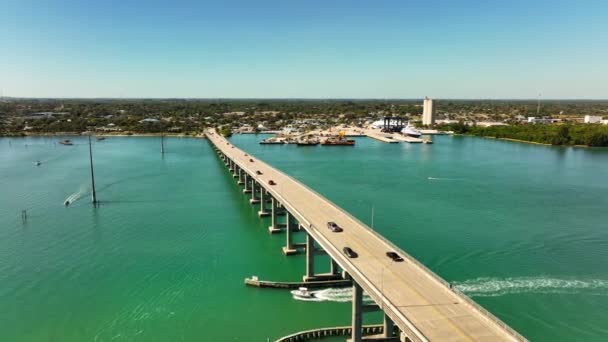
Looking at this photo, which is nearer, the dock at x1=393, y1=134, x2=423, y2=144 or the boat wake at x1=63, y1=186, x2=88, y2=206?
the boat wake at x1=63, y1=186, x2=88, y2=206

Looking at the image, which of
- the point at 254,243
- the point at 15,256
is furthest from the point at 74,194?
the point at 254,243

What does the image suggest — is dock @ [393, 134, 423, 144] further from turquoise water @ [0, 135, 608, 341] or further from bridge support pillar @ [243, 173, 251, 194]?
bridge support pillar @ [243, 173, 251, 194]

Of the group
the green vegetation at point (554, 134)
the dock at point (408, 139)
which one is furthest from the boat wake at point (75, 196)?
the green vegetation at point (554, 134)

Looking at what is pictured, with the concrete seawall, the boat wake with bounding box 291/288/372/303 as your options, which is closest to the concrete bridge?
the concrete seawall

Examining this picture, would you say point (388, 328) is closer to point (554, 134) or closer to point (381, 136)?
point (554, 134)

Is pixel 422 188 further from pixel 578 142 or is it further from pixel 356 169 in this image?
pixel 578 142

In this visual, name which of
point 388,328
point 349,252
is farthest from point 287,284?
point 388,328
